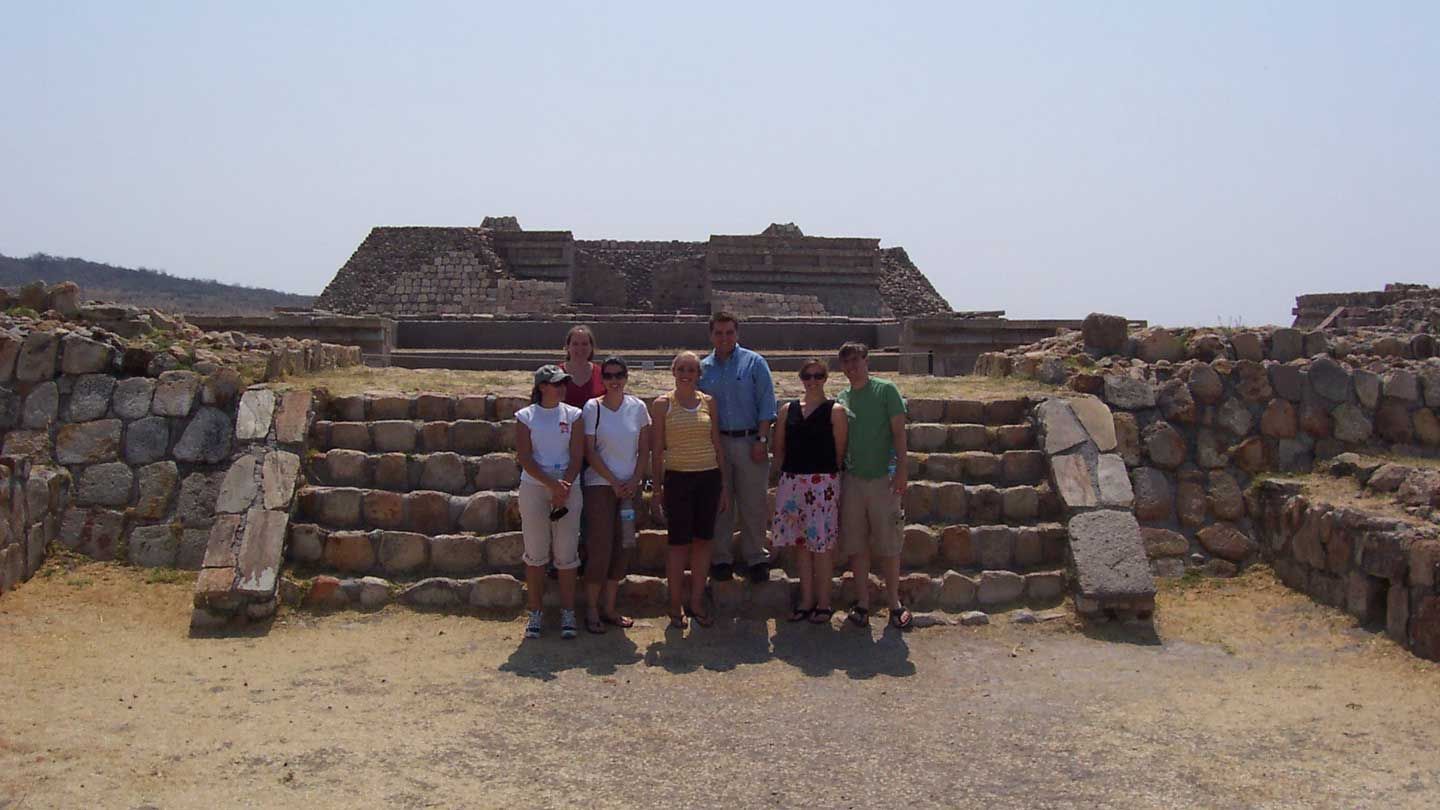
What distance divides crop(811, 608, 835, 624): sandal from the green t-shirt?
809mm

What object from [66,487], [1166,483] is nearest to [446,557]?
[66,487]

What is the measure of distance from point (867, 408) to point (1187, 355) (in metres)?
3.57

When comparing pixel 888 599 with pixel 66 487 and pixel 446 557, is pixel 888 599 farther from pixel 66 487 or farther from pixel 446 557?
pixel 66 487

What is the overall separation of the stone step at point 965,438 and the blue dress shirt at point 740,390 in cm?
167

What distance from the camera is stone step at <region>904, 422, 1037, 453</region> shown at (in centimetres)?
877

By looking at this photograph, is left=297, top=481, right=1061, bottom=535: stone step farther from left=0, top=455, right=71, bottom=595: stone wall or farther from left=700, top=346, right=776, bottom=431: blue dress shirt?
left=0, top=455, right=71, bottom=595: stone wall

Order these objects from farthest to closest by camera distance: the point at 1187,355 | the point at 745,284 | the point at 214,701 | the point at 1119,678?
the point at 745,284 → the point at 1187,355 → the point at 1119,678 → the point at 214,701

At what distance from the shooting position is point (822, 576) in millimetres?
7273

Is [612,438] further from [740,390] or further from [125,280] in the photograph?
[125,280]

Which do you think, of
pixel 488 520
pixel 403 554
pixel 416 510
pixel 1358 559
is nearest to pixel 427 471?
pixel 416 510

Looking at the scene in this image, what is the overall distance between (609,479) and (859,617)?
164 cm

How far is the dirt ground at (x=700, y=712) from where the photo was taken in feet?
16.0

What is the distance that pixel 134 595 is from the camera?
757 centimetres

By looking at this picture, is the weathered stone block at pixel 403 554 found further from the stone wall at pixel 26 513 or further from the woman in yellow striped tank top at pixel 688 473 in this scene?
the stone wall at pixel 26 513
